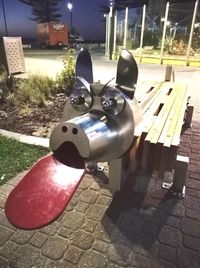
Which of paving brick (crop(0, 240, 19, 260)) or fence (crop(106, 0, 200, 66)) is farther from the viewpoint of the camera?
fence (crop(106, 0, 200, 66))

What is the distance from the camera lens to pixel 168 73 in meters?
4.93

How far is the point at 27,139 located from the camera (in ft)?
12.0

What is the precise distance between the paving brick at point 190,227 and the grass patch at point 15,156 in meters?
1.84

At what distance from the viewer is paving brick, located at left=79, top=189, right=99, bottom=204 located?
238 centimetres

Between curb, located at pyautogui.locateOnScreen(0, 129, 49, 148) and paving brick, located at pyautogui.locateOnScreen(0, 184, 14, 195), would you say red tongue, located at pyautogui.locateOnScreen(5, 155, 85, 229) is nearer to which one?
paving brick, located at pyautogui.locateOnScreen(0, 184, 14, 195)

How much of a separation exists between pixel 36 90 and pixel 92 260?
4.51m

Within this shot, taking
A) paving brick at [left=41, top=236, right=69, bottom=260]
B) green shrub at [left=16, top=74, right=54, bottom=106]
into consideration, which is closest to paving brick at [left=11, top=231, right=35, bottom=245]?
paving brick at [left=41, top=236, right=69, bottom=260]

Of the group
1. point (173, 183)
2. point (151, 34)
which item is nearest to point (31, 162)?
point (173, 183)

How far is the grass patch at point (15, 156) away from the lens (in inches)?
112

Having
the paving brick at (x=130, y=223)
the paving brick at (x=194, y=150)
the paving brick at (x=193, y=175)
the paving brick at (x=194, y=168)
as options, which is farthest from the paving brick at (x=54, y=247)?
the paving brick at (x=194, y=150)

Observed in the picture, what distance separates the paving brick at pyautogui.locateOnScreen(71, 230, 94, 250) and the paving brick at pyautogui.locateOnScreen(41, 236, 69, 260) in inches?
2.7

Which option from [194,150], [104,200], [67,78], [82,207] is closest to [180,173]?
[104,200]

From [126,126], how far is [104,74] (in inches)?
306

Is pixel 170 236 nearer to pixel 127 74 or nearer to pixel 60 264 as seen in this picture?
pixel 60 264
